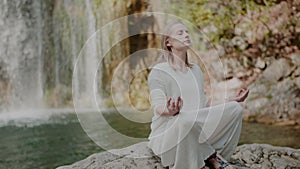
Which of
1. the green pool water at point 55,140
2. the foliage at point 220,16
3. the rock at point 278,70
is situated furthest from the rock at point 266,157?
the foliage at point 220,16

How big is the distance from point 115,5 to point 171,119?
5.53 metres

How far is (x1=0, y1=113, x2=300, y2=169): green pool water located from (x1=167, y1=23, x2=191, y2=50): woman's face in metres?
1.44

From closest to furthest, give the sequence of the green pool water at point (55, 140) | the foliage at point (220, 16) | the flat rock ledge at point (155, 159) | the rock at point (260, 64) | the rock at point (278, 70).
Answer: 1. the flat rock ledge at point (155, 159)
2. the green pool water at point (55, 140)
3. the rock at point (278, 70)
4. the rock at point (260, 64)
5. the foliage at point (220, 16)

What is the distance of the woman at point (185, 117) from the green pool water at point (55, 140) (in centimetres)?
138

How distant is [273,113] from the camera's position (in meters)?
5.51

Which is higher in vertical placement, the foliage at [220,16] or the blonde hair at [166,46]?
the foliage at [220,16]

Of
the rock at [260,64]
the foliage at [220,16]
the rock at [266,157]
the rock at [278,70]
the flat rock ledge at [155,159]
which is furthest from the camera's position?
the foliage at [220,16]

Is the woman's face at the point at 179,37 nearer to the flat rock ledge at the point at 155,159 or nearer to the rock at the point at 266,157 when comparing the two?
the flat rock ledge at the point at 155,159

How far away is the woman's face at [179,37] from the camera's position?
183 cm

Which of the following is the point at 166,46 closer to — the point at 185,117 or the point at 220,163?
the point at 185,117

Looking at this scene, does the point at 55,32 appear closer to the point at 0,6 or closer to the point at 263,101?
the point at 0,6

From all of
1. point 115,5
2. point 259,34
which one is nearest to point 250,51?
point 259,34

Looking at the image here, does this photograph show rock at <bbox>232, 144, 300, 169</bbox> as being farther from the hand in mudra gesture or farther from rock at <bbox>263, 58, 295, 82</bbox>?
rock at <bbox>263, 58, 295, 82</bbox>

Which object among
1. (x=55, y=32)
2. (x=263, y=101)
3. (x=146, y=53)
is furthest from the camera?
(x=55, y=32)
